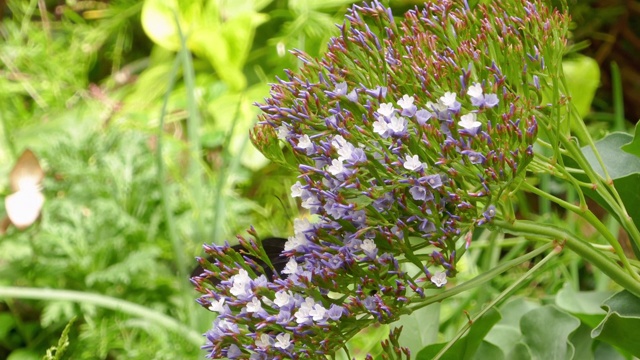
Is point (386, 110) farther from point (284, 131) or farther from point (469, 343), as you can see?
point (469, 343)

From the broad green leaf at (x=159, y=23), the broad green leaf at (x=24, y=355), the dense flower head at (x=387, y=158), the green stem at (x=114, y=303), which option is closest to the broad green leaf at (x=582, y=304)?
the dense flower head at (x=387, y=158)

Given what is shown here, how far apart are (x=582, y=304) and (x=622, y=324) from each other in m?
0.21

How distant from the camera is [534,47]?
1.88ft

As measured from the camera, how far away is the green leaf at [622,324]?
607 millimetres

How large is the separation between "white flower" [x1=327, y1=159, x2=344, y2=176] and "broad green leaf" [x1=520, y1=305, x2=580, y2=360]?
0.32 meters

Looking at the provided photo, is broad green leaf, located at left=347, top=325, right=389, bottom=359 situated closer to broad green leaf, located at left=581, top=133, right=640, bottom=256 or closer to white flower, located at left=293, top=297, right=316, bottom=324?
broad green leaf, located at left=581, top=133, right=640, bottom=256

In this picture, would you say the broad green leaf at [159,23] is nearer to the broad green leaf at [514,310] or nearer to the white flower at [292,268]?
the broad green leaf at [514,310]

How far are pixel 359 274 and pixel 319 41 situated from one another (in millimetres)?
1115

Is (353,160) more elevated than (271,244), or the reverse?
(353,160)

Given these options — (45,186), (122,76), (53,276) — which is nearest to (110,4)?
(122,76)

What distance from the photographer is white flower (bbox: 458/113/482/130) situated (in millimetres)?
512

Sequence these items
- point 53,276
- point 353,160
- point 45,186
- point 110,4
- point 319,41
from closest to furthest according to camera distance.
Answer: point 353,160 < point 53,276 < point 45,186 < point 319,41 < point 110,4

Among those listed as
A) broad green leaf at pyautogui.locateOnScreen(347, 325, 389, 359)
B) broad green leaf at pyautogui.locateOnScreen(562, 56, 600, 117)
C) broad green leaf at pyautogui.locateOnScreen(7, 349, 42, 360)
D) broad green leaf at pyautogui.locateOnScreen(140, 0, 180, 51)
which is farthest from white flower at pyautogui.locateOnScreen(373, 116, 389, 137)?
broad green leaf at pyautogui.locateOnScreen(140, 0, 180, 51)

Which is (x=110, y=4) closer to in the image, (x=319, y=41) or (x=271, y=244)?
(x=319, y=41)
